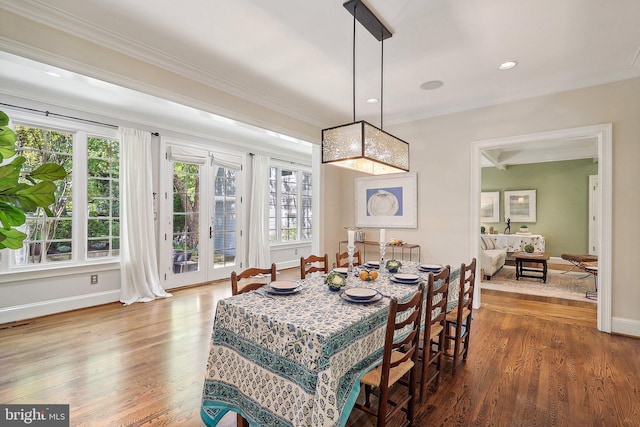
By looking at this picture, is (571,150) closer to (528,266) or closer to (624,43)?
(528,266)

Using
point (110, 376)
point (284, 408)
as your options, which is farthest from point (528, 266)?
point (110, 376)

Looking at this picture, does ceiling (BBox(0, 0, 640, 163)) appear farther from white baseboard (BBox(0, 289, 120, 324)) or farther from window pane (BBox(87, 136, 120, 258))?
white baseboard (BBox(0, 289, 120, 324))

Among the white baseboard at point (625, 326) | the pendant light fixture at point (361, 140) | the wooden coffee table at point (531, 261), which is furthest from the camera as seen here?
the wooden coffee table at point (531, 261)

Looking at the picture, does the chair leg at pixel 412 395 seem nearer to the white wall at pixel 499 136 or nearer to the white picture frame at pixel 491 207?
the white wall at pixel 499 136

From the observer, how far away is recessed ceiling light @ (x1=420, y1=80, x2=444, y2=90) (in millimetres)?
3539

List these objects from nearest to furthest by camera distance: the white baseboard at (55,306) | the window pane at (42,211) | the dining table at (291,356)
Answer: the dining table at (291,356)
the white baseboard at (55,306)
the window pane at (42,211)

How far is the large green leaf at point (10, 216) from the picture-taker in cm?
108

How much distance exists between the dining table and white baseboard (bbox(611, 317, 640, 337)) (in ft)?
9.67

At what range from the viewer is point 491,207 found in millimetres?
8867

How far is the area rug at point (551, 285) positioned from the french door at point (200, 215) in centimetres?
465

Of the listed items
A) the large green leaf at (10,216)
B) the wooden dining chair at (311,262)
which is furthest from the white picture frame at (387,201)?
the large green leaf at (10,216)

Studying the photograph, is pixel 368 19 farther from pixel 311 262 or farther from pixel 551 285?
pixel 551 285

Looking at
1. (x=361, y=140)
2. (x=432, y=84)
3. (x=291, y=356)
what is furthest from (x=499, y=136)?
(x=291, y=356)

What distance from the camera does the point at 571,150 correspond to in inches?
290
